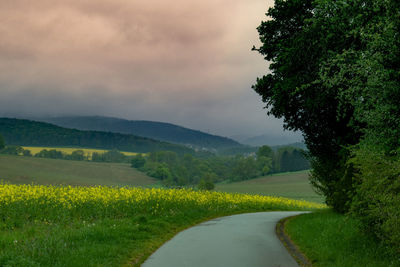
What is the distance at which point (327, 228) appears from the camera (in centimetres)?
1359

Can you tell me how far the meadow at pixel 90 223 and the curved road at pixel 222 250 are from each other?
0.69 metres

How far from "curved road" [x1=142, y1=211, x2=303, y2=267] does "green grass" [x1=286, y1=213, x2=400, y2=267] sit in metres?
0.80

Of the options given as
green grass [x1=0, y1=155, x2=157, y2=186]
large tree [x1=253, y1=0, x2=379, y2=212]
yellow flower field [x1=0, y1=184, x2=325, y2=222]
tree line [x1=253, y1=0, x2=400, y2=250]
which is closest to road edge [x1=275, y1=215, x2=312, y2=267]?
tree line [x1=253, y1=0, x2=400, y2=250]

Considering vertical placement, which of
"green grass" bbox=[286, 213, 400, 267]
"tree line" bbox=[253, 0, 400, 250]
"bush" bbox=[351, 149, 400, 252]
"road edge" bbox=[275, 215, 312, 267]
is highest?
"tree line" bbox=[253, 0, 400, 250]

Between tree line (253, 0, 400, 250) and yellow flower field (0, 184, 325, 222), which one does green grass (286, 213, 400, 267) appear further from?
yellow flower field (0, 184, 325, 222)

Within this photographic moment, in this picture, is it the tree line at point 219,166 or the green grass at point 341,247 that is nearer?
the green grass at point 341,247

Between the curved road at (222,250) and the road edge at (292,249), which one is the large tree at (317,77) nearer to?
the road edge at (292,249)

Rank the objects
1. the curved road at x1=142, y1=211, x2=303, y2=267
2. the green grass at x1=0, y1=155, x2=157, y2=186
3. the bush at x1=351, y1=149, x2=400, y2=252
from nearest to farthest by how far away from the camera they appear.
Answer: the bush at x1=351, y1=149, x2=400, y2=252 → the curved road at x1=142, y1=211, x2=303, y2=267 → the green grass at x1=0, y1=155, x2=157, y2=186

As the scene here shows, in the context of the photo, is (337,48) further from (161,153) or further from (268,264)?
(161,153)

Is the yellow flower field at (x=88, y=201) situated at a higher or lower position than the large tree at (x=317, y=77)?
lower

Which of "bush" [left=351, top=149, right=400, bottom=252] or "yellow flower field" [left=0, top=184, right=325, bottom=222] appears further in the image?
"yellow flower field" [left=0, top=184, right=325, bottom=222]

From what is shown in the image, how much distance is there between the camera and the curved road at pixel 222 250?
30.7 ft

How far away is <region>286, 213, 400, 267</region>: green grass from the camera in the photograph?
29.8 feet

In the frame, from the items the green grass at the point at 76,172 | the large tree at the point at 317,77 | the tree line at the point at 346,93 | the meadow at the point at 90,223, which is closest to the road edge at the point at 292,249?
the tree line at the point at 346,93
